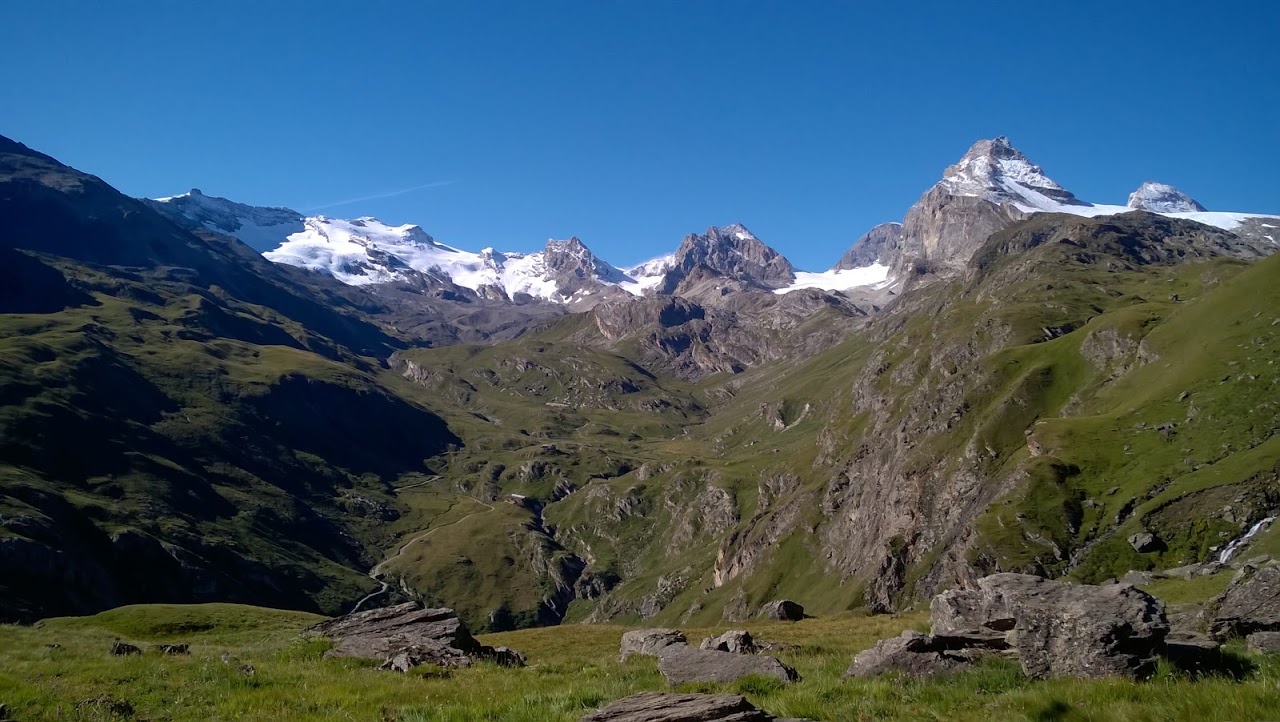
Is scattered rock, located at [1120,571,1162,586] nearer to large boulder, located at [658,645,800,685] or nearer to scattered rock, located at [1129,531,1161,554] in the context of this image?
large boulder, located at [658,645,800,685]

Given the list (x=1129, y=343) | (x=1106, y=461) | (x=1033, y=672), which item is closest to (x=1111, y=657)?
(x=1033, y=672)

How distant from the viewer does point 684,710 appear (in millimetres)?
12156

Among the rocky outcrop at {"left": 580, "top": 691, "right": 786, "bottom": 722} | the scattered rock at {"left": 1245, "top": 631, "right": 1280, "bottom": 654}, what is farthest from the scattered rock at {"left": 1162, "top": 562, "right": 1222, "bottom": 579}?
the rocky outcrop at {"left": 580, "top": 691, "right": 786, "bottom": 722}

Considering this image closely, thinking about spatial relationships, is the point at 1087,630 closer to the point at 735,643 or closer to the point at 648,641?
the point at 735,643

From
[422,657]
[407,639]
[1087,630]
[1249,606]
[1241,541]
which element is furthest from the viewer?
[1241,541]

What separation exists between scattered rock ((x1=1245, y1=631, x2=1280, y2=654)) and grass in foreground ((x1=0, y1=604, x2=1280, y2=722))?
2.08 m

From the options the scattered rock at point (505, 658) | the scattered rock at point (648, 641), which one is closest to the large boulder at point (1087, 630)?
the scattered rock at point (648, 641)

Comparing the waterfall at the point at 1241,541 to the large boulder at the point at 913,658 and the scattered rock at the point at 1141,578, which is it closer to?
the scattered rock at the point at 1141,578

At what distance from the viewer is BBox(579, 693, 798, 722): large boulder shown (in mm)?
11727

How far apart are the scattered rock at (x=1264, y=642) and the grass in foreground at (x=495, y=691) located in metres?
2.08

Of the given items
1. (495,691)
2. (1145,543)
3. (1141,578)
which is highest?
(495,691)

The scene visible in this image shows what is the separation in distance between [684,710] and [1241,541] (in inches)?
4268

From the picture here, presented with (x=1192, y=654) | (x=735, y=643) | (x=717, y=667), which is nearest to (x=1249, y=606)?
(x=1192, y=654)

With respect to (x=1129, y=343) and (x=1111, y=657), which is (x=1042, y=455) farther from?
(x=1111, y=657)
